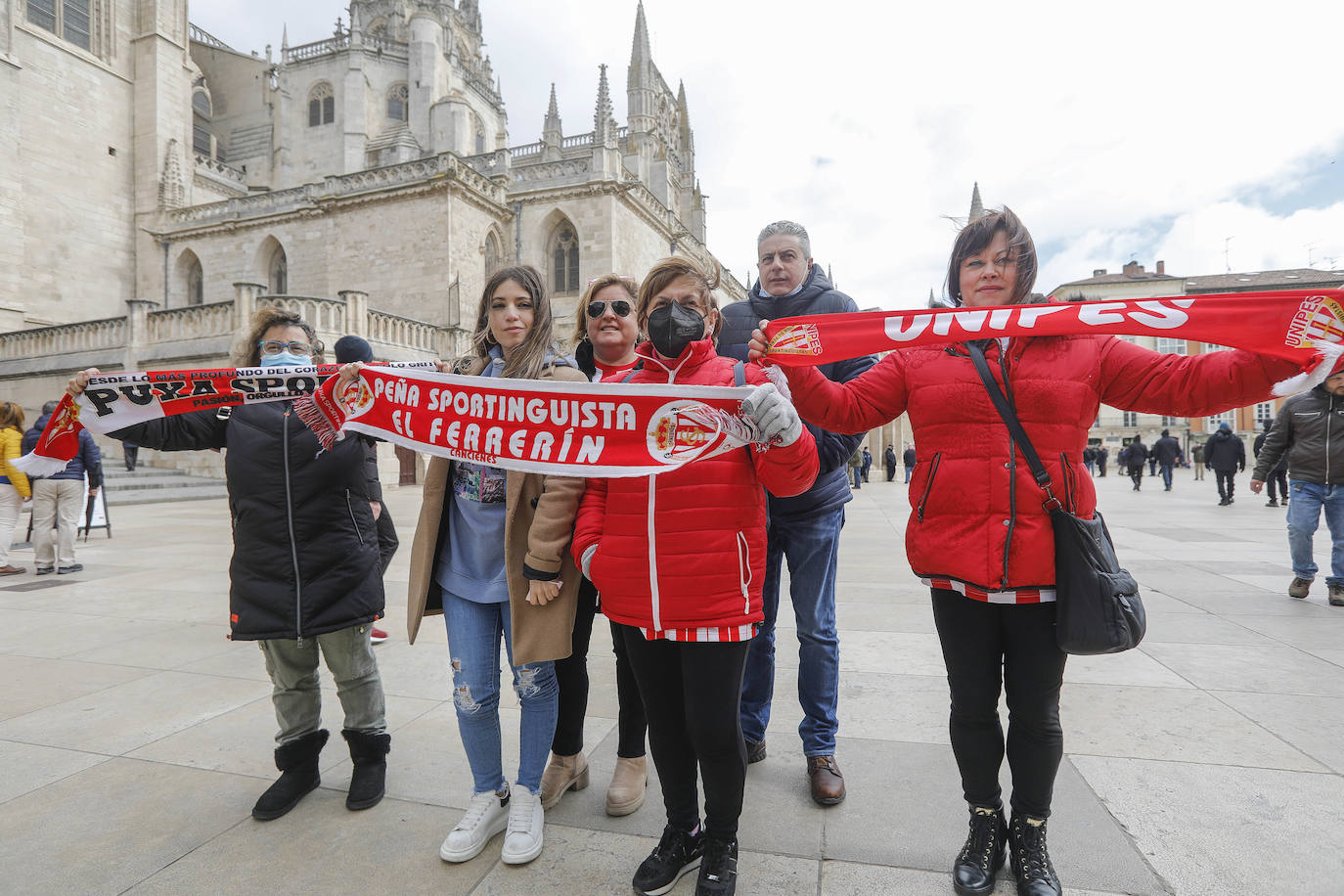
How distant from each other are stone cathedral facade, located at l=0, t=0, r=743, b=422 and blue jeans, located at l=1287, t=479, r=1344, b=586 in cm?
1784

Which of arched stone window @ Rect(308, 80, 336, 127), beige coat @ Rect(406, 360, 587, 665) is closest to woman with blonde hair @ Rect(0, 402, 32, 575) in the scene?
beige coat @ Rect(406, 360, 587, 665)

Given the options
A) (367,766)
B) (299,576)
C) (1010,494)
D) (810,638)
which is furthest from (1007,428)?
(367,766)

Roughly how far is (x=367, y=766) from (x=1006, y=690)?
2.38 metres

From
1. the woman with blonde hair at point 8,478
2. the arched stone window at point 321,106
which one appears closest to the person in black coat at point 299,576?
the woman with blonde hair at point 8,478

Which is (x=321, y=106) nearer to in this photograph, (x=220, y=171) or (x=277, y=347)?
(x=220, y=171)

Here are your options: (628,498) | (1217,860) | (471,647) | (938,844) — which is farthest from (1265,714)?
(471,647)

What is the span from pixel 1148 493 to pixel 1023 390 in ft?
69.7

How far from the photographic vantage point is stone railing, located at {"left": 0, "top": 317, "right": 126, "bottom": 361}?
18.5 m

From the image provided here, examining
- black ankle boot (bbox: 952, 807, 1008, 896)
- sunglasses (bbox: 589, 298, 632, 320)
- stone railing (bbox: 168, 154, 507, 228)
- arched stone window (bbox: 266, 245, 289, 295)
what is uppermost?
stone railing (bbox: 168, 154, 507, 228)

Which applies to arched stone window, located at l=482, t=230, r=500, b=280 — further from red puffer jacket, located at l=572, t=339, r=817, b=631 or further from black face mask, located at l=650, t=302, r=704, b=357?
red puffer jacket, located at l=572, t=339, r=817, b=631

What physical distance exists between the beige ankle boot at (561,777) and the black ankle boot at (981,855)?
137 cm

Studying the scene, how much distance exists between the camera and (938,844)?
2205mm

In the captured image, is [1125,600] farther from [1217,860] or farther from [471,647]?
[471,647]

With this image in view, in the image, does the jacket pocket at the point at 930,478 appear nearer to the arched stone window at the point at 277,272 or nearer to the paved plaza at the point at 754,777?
the paved plaza at the point at 754,777
